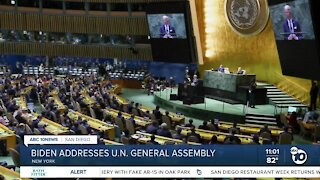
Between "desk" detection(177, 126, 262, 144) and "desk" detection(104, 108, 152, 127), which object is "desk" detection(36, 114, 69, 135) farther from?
"desk" detection(177, 126, 262, 144)

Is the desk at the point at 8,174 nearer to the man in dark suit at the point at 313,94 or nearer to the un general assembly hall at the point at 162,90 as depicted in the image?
the un general assembly hall at the point at 162,90

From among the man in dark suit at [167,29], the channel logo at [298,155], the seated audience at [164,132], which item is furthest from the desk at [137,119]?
the man in dark suit at [167,29]

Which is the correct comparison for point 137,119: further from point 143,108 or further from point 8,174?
point 8,174

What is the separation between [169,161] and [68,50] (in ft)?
102

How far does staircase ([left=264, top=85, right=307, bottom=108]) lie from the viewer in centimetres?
2255

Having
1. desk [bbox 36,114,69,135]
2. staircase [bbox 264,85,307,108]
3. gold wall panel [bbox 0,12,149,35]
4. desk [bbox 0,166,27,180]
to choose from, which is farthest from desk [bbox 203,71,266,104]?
gold wall panel [bbox 0,12,149,35]

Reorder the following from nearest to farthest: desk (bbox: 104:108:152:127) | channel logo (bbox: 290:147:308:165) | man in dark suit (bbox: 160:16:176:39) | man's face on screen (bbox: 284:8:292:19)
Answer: channel logo (bbox: 290:147:308:165), desk (bbox: 104:108:152:127), man's face on screen (bbox: 284:8:292:19), man in dark suit (bbox: 160:16:176:39)

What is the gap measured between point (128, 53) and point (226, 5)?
13.1 m

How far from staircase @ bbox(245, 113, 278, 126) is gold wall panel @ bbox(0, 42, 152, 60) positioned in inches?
727

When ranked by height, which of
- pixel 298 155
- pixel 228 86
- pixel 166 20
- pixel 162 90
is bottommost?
pixel 162 90

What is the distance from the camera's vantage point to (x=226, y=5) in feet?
88.8

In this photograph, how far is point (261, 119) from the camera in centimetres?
2052

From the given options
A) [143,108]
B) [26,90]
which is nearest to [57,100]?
[143,108]

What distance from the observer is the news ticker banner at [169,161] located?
9.70 meters
